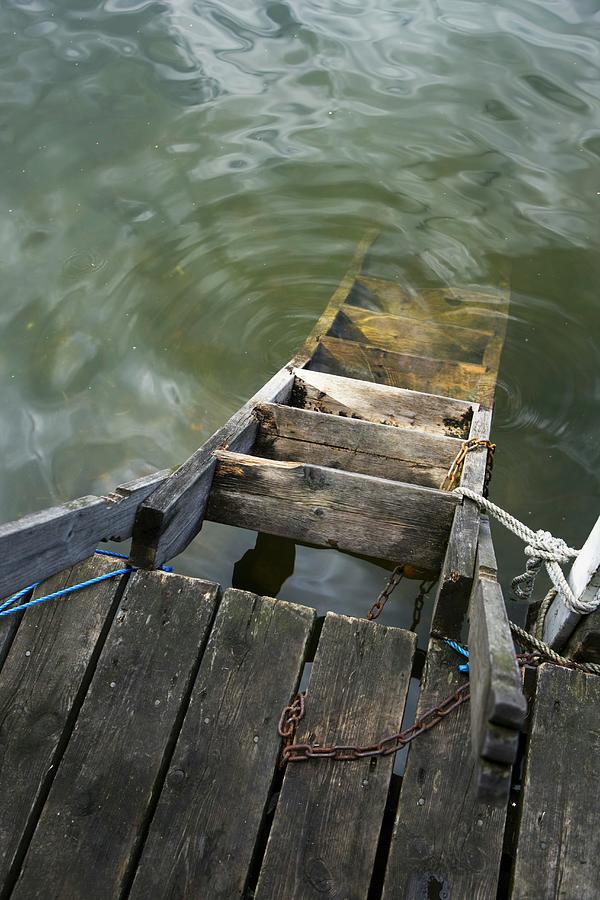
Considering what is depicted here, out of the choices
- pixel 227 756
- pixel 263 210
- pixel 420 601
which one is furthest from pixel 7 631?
pixel 263 210

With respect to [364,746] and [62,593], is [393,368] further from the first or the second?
[364,746]

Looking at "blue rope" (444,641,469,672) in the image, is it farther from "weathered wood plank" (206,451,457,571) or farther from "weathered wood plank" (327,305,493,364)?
"weathered wood plank" (327,305,493,364)

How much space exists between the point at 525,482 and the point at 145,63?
7420 millimetres

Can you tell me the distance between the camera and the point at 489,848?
228 cm

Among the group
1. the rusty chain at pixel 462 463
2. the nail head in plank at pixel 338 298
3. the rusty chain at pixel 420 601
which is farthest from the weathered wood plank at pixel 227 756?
the nail head in plank at pixel 338 298

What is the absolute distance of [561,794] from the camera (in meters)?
2.35

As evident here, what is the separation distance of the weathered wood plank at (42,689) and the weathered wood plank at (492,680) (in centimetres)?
129

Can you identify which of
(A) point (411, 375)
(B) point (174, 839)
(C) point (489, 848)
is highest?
(C) point (489, 848)

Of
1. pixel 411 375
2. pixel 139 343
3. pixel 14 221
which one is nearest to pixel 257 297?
pixel 139 343

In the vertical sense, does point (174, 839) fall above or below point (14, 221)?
above

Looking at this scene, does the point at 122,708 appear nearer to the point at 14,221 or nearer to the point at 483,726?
the point at 483,726

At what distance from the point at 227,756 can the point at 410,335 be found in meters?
4.23

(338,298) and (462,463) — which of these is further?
(338,298)

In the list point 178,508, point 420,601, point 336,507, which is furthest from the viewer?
point 420,601
